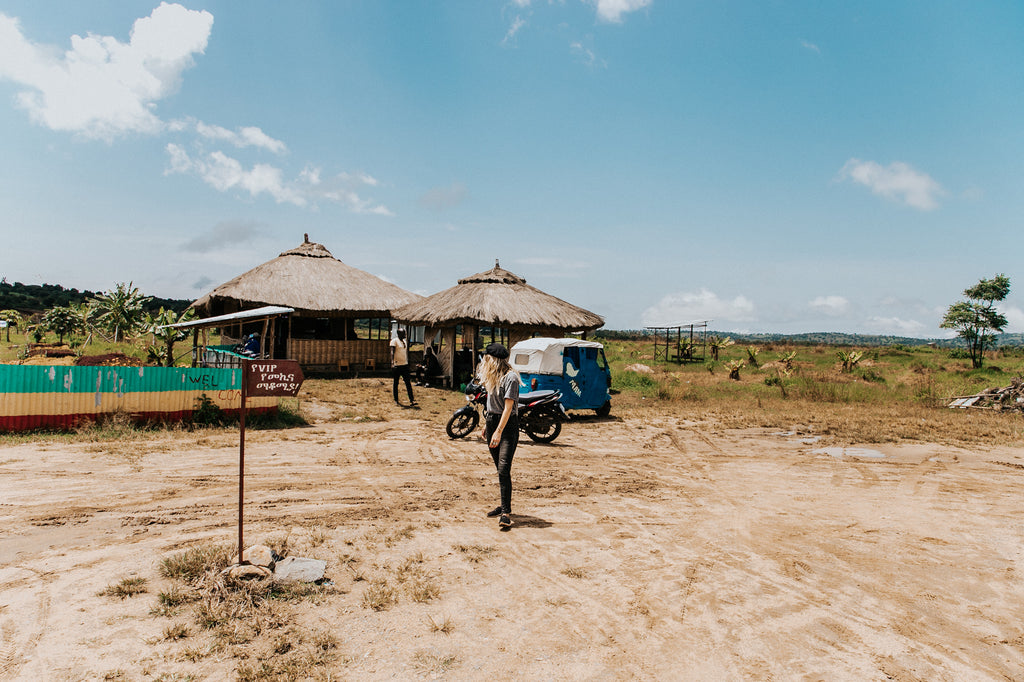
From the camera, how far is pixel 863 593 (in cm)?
445

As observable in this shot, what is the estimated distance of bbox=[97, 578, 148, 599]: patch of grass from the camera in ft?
12.9

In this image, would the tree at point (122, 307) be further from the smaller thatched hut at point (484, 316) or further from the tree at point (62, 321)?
the smaller thatched hut at point (484, 316)

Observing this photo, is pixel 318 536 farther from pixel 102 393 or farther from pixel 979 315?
pixel 979 315

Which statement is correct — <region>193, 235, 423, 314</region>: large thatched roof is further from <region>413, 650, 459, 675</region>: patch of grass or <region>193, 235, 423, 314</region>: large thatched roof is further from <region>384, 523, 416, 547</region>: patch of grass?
<region>413, 650, 459, 675</region>: patch of grass

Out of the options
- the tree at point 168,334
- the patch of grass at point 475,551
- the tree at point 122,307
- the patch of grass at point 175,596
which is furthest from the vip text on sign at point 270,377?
the tree at point 122,307

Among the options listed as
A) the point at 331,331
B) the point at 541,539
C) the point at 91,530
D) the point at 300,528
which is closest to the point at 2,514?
the point at 91,530

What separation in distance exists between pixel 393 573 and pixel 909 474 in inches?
333

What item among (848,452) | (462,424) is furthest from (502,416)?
(848,452)

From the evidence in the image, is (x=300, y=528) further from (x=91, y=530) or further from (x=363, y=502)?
(x=91, y=530)

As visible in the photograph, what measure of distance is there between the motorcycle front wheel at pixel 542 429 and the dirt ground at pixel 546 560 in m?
1.57

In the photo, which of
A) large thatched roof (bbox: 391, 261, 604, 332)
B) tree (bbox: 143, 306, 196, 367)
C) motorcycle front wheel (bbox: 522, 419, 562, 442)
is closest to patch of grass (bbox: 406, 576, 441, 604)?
motorcycle front wheel (bbox: 522, 419, 562, 442)

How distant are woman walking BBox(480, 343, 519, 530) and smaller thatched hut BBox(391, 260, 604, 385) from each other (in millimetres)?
12347

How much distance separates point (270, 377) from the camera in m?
4.91

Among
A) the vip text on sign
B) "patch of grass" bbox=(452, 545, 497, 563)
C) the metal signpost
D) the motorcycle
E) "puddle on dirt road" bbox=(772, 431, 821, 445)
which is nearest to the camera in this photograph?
the metal signpost
